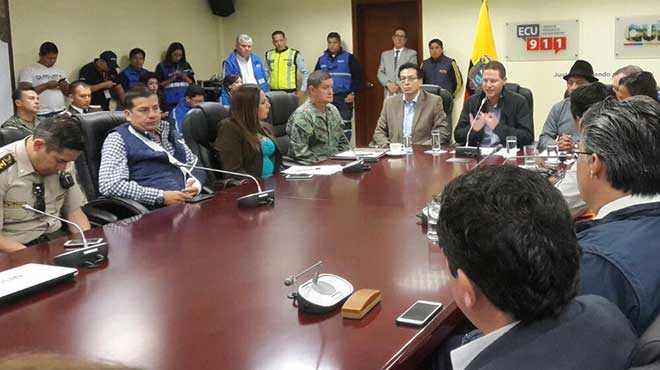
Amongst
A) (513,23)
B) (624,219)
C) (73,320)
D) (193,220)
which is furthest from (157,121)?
(513,23)

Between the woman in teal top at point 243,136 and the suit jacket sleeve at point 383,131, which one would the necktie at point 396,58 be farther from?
the woman in teal top at point 243,136

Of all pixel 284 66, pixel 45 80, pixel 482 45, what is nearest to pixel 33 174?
pixel 45 80

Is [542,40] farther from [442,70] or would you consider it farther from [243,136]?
[243,136]

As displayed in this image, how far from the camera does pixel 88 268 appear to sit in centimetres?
194

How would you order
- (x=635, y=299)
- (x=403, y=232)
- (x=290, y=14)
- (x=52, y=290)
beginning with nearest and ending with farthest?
1. (x=635, y=299)
2. (x=52, y=290)
3. (x=403, y=232)
4. (x=290, y=14)

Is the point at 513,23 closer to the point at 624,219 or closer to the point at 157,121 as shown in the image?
the point at 157,121

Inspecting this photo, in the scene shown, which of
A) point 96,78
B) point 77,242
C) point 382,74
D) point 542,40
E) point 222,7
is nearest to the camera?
point 77,242

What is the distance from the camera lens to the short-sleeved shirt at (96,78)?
23.1 feet

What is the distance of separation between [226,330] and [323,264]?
49cm

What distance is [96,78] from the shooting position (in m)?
7.08

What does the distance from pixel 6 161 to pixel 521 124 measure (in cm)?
312

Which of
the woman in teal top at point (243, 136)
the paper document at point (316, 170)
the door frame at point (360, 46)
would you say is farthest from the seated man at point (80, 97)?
the door frame at point (360, 46)

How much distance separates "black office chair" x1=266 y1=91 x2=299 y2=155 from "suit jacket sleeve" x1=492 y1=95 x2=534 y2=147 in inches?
58.7

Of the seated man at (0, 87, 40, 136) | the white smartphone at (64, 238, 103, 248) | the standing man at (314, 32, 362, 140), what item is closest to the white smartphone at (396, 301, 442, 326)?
the white smartphone at (64, 238, 103, 248)
